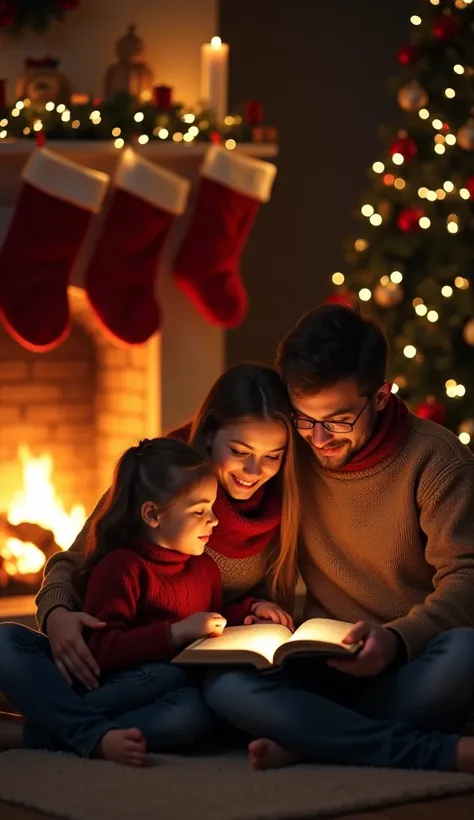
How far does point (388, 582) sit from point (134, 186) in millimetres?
1574

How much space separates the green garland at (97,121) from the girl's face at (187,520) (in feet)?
5.20

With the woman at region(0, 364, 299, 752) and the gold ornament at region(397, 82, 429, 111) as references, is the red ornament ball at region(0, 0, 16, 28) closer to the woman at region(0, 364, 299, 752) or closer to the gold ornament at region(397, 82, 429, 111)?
the gold ornament at region(397, 82, 429, 111)

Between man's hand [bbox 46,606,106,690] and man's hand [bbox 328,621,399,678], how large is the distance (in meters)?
0.39

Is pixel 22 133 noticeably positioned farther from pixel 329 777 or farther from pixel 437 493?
pixel 329 777

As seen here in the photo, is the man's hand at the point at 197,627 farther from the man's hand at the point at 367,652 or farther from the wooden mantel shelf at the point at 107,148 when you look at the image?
the wooden mantel shelf at the point at 107,148

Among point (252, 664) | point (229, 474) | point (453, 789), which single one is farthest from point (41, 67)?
point (453, 789)

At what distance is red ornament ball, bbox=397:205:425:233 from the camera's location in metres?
3.79


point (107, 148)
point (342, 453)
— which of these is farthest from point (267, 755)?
point (107, 148)

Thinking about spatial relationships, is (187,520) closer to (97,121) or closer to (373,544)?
(373,544)

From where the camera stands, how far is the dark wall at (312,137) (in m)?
4.42

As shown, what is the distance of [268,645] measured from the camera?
2.30 meters

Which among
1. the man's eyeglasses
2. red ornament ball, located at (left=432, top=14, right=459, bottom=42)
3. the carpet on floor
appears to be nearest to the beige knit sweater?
the man's eyeglasses

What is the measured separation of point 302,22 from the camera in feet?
14.5

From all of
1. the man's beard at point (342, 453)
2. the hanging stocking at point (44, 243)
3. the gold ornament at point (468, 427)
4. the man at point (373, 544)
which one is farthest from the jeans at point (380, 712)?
the hanging stocking at point (44, 243)
